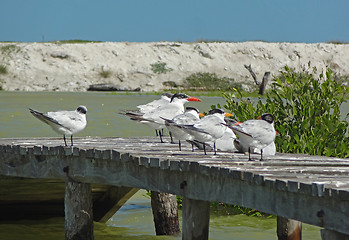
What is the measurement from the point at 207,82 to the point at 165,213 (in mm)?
56649

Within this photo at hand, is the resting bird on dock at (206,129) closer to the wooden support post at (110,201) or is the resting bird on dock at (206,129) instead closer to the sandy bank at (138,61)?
the wooden support post at (110,201)

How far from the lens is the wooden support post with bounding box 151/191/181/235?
1189cm

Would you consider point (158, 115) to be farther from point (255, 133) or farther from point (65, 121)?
point (255, 133)

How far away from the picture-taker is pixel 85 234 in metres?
10.5

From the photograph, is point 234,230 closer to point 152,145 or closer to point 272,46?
point 152,145

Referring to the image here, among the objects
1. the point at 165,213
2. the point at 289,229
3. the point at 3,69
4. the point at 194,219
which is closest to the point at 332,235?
the point at 194,219

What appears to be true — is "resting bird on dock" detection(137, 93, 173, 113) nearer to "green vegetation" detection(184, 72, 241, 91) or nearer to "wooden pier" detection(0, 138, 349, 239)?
"wooden pier" detection(0, 138, 349, 239)

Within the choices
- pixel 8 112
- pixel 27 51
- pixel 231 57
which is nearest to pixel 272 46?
pixel 231 57

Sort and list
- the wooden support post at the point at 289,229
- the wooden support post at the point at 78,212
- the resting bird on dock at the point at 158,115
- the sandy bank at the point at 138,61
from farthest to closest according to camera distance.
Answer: the sandy bank at the point at 138,61
the resting bird on dock at the point at 158,115
the wooden support post at the point at 78,212
the wooden support post at the point at 289,229

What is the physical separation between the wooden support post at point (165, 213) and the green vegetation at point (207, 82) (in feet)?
176

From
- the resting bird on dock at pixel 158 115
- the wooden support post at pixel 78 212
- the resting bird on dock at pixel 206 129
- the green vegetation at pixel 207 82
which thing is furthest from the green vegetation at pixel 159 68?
the resting bird on dock at pixel 206 129

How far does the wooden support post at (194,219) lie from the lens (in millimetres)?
8797

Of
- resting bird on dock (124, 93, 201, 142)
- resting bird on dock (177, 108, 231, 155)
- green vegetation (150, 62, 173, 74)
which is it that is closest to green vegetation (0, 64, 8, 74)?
green vegetation (150, 62, 173, 74)

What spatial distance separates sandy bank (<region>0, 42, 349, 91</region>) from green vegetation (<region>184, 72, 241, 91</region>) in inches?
33.5
